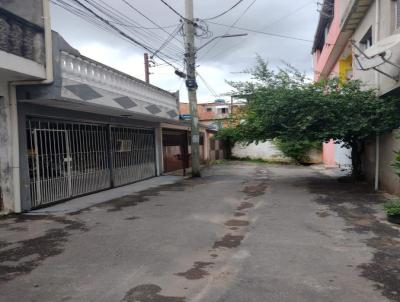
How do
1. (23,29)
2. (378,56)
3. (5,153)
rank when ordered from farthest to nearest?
(378,56) → (5,153) → (23,29)

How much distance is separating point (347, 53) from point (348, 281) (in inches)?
585

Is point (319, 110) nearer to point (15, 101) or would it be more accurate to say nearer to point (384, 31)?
point (384, 31)

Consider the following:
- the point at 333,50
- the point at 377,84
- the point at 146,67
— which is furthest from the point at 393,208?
the point at 146,67

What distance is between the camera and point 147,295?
13.0ft

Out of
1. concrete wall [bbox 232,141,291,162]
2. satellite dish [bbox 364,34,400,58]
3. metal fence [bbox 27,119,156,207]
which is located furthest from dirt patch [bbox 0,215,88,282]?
concrete wall [bbox 232,141,291,162]

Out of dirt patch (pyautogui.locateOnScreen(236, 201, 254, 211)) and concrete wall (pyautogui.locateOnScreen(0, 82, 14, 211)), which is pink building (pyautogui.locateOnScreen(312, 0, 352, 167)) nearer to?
dirt patch (pyautogui.locateOnScreen(236, 201, 254, 211))

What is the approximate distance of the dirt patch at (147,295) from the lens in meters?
3.83

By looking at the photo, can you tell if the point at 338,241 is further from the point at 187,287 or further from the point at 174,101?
the point at 174,101

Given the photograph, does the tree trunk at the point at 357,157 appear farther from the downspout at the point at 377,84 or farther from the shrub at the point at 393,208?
the shrub at the point at 393,208

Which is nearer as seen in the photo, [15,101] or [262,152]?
[15,101]

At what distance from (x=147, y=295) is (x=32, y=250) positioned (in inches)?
103

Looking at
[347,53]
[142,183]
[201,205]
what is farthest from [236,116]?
[201,205]

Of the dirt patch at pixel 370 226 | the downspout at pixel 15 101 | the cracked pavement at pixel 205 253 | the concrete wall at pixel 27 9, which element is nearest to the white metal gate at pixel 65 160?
the downspout at pixel 15 101

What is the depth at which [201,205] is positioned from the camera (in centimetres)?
962
